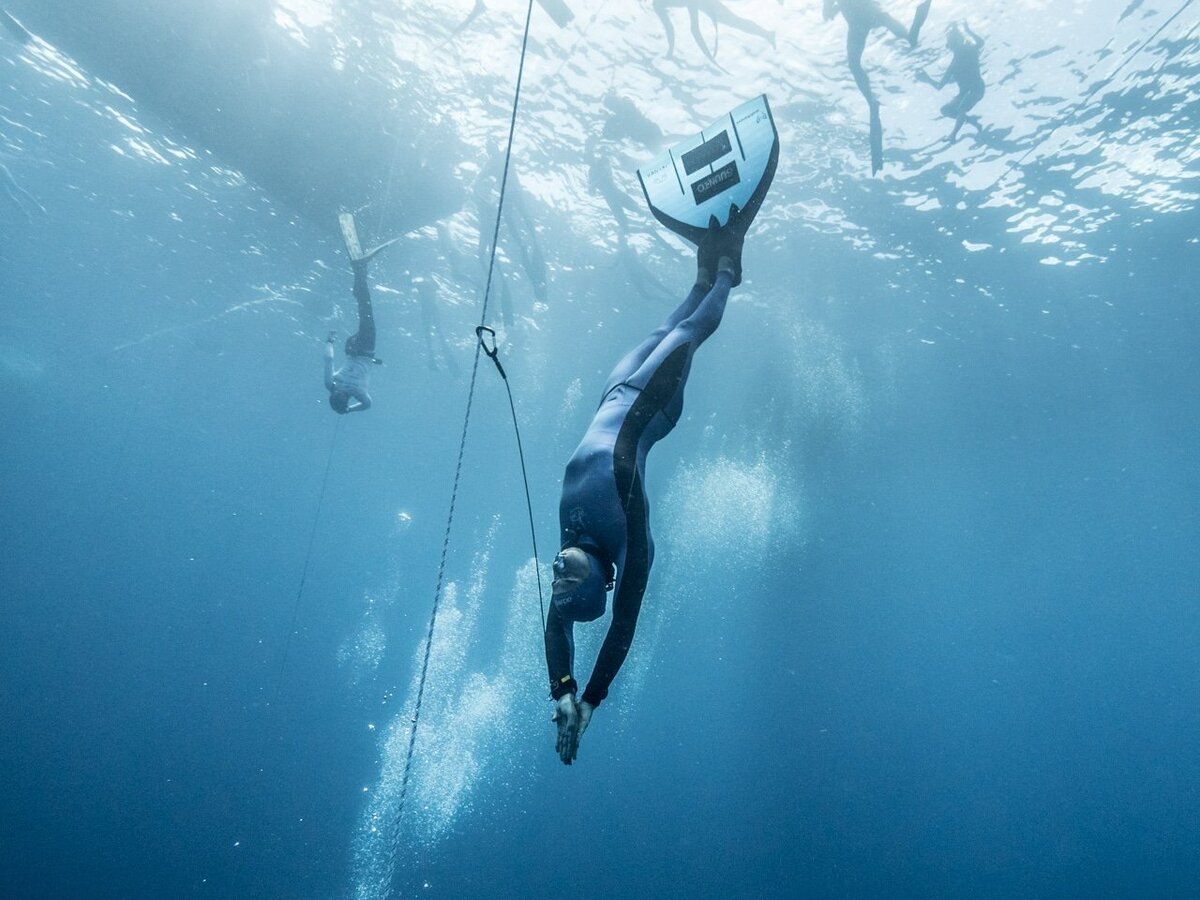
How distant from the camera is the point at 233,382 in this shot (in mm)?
37438

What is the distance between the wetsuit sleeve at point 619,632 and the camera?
257cm

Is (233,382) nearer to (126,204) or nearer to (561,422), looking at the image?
(126,204)

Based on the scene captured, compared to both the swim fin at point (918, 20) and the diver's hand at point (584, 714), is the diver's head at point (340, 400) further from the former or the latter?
the swim fin at point (918, 20)

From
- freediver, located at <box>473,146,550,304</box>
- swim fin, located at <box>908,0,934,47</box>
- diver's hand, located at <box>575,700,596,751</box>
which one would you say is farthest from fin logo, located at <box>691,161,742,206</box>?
freediver, located at <box>473,146,550,304</box>

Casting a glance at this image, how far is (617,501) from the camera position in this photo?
302 centimetres

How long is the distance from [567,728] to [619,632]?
1.78ft

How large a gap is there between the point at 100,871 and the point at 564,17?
95.0 feet

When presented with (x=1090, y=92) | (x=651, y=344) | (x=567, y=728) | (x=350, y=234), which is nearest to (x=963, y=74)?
(x=1090, y=92)

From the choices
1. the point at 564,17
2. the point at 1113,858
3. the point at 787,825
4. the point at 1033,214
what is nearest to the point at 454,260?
the point at 564,17

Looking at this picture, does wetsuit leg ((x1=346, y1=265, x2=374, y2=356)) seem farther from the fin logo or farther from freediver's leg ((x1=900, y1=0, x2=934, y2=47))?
freediver's leg ((x1=900, y1=0, x2=934, y2=47))

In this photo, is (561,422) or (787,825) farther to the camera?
(561,422)

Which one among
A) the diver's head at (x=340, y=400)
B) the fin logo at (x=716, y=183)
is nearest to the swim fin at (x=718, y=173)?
the fin logo at (x=716, y=183)

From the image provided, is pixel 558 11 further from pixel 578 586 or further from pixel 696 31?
pixel 578 586

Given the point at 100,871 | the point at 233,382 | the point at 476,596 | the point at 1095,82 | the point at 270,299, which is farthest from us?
the point at 476,596
